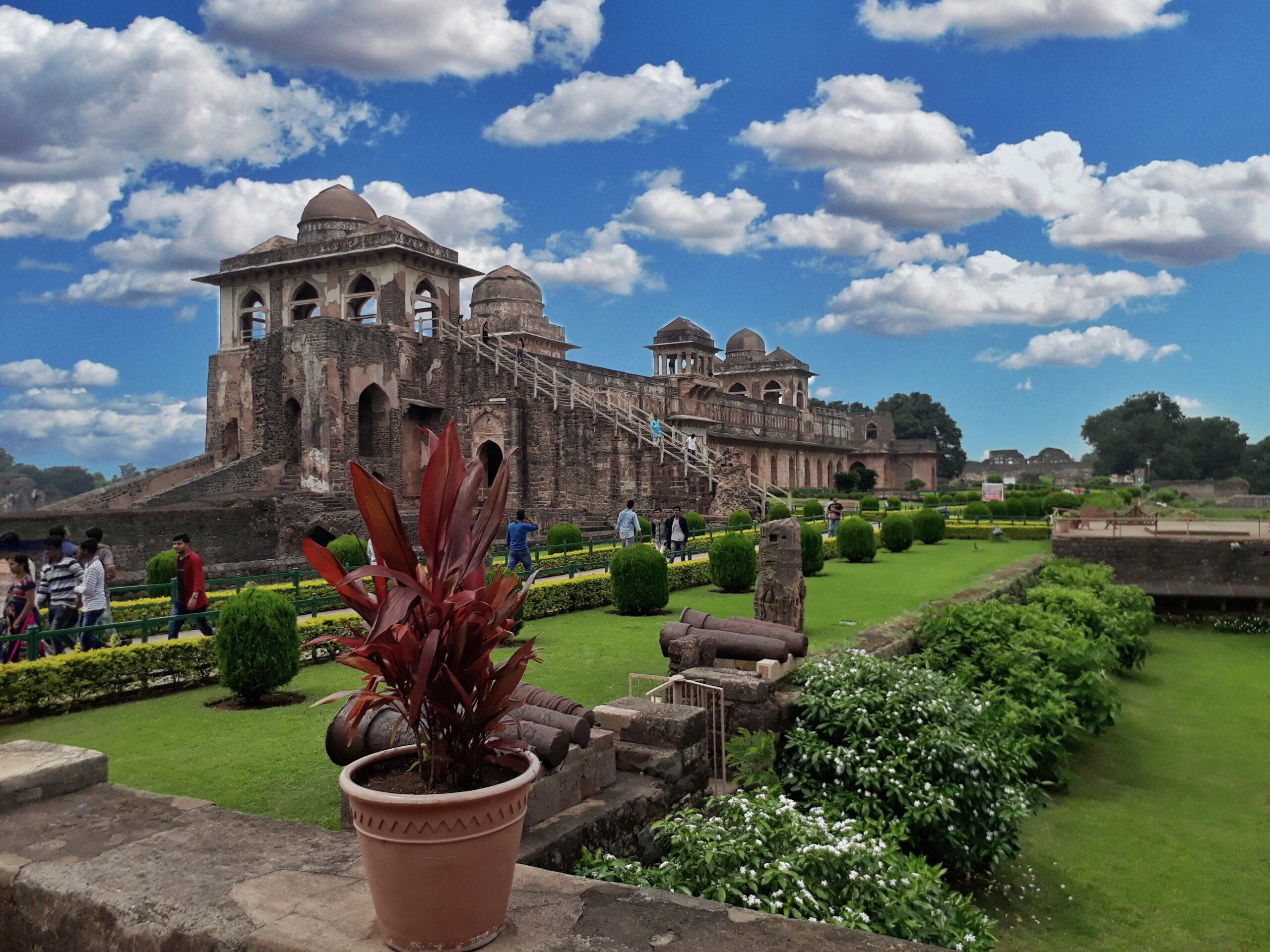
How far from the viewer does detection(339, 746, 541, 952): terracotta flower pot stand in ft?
7.38

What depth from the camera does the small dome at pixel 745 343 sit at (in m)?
54.8

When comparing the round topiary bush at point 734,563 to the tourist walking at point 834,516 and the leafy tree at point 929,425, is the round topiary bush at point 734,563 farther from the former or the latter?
the leafy tree at point 929,425

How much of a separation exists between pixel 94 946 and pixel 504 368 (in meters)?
24.4

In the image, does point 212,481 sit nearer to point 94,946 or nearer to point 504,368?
point 504,368

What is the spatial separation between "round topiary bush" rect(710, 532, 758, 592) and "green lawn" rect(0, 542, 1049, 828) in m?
1.06

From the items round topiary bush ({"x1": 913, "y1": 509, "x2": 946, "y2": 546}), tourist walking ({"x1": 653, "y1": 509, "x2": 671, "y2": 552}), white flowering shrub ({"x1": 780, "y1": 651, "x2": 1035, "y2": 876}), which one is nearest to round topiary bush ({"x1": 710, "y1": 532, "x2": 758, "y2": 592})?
tourist walking ({"x1": 653, "y1": 509, "x2": 671, "y2": 552})

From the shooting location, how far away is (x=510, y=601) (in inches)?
98.0

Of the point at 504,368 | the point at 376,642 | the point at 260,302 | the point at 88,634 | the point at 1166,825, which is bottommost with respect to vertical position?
the point at 1166,825

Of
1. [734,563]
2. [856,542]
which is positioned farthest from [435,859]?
[856,542]

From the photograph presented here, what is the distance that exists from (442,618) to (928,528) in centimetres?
2118

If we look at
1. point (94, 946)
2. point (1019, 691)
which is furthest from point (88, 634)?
point (1019, 691)

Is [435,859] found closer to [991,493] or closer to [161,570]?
[161,570]

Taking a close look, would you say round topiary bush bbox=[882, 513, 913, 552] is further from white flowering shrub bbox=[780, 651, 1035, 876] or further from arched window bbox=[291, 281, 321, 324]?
arched window bbox=[291, 281, 321, 324]

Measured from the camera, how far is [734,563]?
12.9 meters
